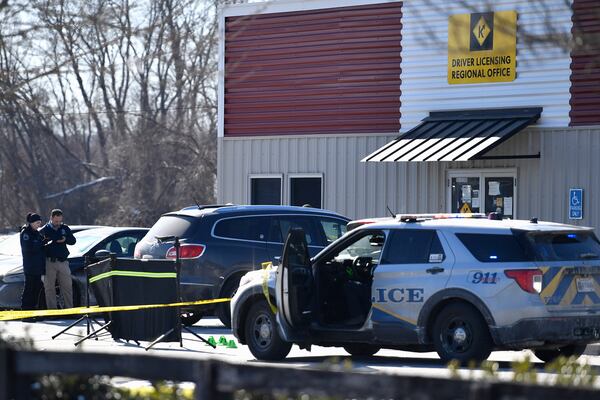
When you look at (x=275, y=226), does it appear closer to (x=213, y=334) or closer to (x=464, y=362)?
(x=213, y=334)

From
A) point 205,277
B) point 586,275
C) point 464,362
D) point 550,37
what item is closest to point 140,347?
point 205,277

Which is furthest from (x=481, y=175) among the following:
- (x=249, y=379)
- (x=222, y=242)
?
(x=249, y=379)

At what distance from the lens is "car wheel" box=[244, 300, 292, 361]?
1345 cm

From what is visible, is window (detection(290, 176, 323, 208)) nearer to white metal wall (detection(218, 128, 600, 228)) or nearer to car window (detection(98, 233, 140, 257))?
white metal wall (detection(218, 128, 600, 228))

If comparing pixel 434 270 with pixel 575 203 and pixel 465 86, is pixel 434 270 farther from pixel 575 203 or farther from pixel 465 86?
pixel 465 86

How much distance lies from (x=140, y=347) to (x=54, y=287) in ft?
15.5

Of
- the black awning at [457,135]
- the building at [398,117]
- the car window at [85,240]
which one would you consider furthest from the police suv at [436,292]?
the black awning at [457,135]

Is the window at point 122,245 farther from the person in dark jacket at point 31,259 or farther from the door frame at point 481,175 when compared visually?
the door frame at point 481,175

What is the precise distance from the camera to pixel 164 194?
51.1 metres

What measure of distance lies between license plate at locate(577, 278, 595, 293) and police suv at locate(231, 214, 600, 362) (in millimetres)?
10

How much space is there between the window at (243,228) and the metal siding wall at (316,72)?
24.2 ft

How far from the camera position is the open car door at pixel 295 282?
1309cm

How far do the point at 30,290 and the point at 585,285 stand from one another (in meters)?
10.2

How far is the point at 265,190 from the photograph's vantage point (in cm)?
2678
